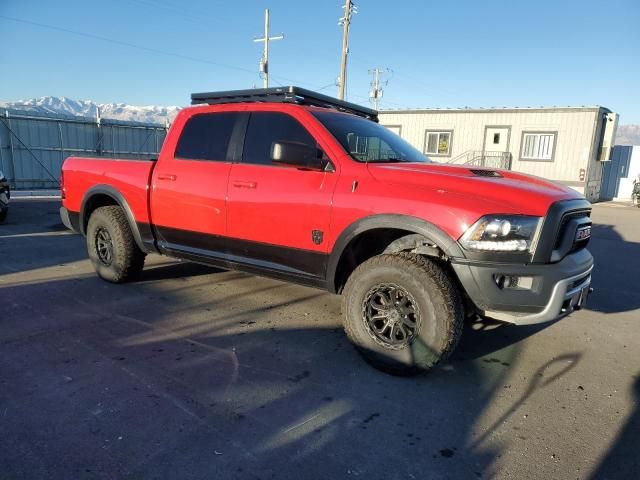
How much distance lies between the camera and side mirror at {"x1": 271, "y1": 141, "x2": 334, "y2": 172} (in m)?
3.47

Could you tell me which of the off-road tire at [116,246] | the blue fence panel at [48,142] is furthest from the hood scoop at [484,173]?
the blue fence panel at [48,142]

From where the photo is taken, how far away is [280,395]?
2.98m

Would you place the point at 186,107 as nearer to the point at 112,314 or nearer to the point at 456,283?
the point at 112,314

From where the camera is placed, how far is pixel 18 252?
685cm

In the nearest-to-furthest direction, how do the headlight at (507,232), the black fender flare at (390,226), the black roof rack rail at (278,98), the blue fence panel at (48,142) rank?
the headlight at (507,232), the black fender flare at (390,226), the black roof rack rail at (278,98), the blue fence panel at (48,142)

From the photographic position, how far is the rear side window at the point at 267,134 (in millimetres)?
3910

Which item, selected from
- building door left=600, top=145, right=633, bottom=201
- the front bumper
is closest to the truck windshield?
the front bumper

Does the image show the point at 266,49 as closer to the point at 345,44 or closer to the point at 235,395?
the point at 345,44

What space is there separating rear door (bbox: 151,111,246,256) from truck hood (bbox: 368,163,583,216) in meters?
1.52

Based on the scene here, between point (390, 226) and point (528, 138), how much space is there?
20173 millimetres

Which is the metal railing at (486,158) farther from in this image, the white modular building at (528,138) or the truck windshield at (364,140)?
the truck windshield at (364,140)

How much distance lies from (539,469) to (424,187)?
1808 millimetres

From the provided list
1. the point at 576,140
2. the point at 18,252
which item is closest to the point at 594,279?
the point at 18,252

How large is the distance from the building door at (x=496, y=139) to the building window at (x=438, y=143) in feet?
5.76
